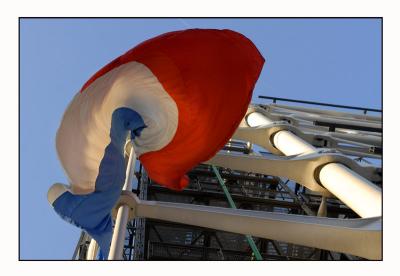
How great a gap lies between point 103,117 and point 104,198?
0.76 metres

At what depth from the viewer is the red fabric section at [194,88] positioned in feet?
23.0

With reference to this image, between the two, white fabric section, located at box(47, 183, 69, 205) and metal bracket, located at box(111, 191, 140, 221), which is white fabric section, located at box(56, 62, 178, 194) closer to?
white fabric section, located at box(47, 183, 69, 205)

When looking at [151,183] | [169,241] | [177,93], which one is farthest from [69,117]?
[151,183]

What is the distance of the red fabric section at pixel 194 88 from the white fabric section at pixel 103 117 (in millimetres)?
105

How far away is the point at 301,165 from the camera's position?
30.5ft

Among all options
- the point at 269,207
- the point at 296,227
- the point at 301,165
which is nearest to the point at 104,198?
the point at 296,227

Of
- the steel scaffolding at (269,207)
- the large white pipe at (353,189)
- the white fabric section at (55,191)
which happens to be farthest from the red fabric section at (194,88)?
the large white pipe at (353,189)

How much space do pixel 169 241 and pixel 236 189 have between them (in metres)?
2.56

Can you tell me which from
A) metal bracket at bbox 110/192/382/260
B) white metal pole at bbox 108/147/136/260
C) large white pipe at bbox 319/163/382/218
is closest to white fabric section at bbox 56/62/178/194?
white metal pole at bbox 108/147/136/260

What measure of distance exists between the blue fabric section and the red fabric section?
0.59 metres

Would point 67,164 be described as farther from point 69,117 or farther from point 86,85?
point 86,85

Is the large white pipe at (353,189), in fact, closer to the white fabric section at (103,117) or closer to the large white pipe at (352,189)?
the large white pipe at (352,189)

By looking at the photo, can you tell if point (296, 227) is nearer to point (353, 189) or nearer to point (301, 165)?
point (353, 189)

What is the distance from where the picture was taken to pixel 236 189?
1269 centimetres
